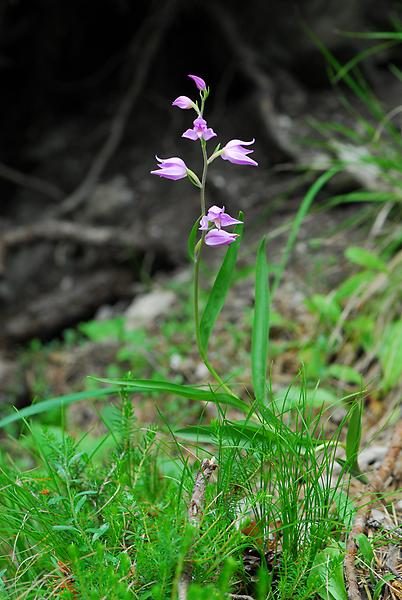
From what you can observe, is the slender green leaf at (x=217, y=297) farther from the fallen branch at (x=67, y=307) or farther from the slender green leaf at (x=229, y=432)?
the fallen branch at (x=67, y=307)

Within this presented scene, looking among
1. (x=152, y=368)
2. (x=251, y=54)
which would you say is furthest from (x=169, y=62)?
(x=152, y=368)

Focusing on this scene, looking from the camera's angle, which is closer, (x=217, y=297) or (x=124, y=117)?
(x=217, y=297)

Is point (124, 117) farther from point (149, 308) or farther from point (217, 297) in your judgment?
point (217, 297)

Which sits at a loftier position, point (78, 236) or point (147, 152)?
point (147, 152)

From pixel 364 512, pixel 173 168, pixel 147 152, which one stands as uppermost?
pixel 173 168

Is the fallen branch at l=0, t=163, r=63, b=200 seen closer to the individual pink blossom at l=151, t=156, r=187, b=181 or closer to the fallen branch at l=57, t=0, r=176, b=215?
the fallen branch at l=57, t=0, r=176, b=215

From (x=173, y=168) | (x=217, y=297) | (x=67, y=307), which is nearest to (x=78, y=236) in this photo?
(x=67, y=307)

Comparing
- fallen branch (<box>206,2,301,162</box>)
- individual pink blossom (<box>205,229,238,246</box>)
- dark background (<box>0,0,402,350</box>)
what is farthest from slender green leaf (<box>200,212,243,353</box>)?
fallen branch (<box>206,2,301,162</box>)
